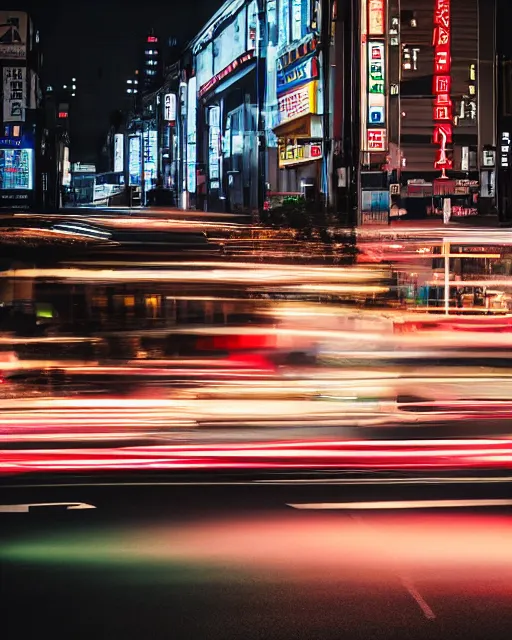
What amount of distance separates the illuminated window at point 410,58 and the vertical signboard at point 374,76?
5.25 meters

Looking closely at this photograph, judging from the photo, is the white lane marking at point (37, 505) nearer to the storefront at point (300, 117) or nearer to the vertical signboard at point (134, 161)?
the storefront at point (300, 117)

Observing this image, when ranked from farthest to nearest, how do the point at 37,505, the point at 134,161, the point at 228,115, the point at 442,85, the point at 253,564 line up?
the point at 134,161 → the point at 228,115 → the point at 442,85 → the point at 37,505 → the point at 253,564

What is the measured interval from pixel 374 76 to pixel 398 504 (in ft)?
139

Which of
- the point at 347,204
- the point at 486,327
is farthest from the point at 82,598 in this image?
the point at 347,204

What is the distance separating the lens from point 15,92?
9769 centimetres

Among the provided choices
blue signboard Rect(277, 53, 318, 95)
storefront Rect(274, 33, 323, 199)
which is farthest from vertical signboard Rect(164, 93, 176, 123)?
blue signboard Rect(277, 53, 318, 95)

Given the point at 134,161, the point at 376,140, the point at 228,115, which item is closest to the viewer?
the point at 376,140

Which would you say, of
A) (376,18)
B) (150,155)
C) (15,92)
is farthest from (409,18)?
(150,155)

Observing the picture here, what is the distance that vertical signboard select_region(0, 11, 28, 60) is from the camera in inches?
3784

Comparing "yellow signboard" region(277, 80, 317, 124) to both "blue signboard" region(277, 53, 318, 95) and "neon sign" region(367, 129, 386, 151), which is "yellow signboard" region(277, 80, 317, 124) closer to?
"blue signboard" region(277, 53, 318, 95)

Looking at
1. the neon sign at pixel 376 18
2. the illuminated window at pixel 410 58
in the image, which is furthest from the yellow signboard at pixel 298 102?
the neon sign at pixel 376 18

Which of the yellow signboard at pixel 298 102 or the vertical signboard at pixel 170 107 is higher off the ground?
the vertical signboard at pixel 170 107

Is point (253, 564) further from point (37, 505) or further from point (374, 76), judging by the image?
point (374, 76)

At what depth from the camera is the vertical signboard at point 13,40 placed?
9612 centimetres
